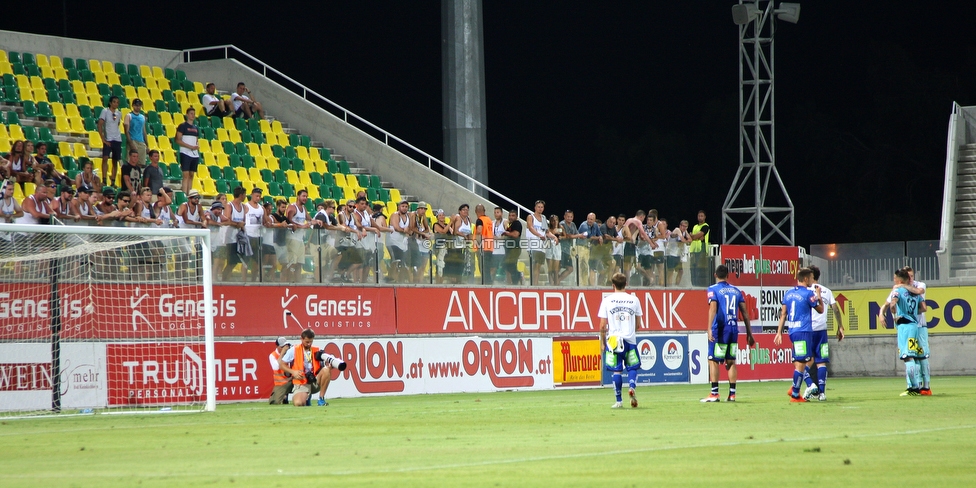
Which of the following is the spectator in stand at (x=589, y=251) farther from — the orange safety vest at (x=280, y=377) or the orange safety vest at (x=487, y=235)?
the orange safety vest at (x=280, y=377)

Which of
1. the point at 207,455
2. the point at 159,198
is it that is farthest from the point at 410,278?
the point at 207,455

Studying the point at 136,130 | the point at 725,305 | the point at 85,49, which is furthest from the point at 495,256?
the point at 85,49

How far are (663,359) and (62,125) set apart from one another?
1471 cm

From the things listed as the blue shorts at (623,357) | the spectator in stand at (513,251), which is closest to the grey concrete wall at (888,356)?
the spectator in stand at (513,251)

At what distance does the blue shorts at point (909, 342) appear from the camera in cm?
1981

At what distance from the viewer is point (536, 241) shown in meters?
27.5

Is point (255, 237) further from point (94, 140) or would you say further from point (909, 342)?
point (909, 342)

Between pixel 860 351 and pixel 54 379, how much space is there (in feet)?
76.0

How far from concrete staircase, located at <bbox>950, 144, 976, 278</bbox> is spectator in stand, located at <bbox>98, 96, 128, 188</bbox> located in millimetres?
22992

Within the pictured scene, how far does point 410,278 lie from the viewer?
83.0ft

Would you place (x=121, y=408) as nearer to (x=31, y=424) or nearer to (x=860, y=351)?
(x=31, y=424)

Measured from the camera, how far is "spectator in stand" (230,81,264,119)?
31219mm

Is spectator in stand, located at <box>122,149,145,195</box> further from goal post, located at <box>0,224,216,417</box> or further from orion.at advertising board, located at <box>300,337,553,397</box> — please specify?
orion.at advertising board, located at <box>300,337,553,397</box>

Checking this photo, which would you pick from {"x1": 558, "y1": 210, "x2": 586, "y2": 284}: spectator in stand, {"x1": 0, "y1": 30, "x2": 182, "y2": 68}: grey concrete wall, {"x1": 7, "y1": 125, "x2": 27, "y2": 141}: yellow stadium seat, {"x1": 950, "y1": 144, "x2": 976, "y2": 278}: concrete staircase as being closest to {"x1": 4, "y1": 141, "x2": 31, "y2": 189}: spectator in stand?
{"x1": 7, "y1": 125, "x2": 27, "y2": 141}: yellow stadium seat
